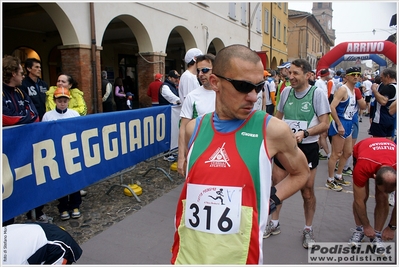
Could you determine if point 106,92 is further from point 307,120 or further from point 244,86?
point 244,86

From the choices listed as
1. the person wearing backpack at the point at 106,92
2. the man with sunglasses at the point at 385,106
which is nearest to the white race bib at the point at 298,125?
the man with sunglasses at the point at 385,106

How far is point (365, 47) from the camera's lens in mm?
12758

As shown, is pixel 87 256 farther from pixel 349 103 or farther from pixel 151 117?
pixel 349 103

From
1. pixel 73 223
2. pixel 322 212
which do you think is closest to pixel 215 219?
pixel 73 223

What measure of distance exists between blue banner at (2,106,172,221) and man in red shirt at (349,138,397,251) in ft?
10.2

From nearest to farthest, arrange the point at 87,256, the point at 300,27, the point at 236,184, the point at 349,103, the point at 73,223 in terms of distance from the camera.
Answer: the point at 236,184, the point at 87,256, the point at 73,223, the point at 349,103, the point at 300,27

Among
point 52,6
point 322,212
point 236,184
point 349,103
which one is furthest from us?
point 52,6

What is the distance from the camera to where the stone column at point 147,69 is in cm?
1245

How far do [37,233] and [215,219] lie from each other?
107 cm

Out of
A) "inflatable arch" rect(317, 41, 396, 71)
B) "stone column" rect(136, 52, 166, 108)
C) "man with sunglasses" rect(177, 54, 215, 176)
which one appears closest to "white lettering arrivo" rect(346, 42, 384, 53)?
"inflatable arch" rect(317, 41, 396, 71)

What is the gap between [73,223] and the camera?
13.3 feet

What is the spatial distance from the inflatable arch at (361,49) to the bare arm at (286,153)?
12437 millimetres

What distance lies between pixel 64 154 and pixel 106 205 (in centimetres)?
124

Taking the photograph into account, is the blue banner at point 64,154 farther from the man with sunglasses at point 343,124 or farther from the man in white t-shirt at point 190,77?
the man with sunglasses at point 343,124
